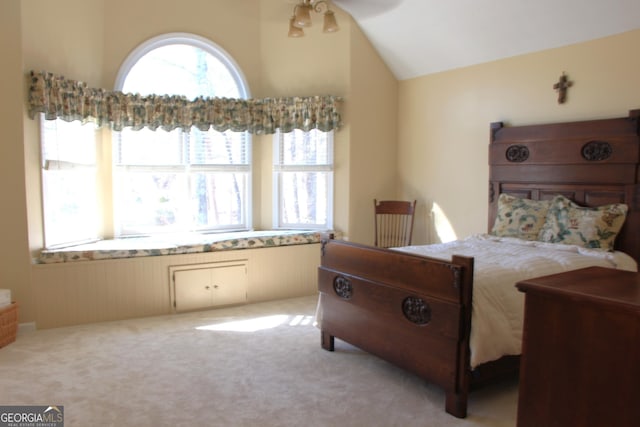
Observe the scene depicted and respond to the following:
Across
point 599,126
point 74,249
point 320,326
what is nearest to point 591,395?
point 320,326

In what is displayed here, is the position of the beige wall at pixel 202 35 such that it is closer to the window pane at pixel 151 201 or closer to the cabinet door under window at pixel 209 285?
the window pane at pixel 151 201

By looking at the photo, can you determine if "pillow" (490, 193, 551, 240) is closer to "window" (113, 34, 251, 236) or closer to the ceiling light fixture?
the ceiling light fixture

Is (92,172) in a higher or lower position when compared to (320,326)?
higher

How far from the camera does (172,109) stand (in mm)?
4383

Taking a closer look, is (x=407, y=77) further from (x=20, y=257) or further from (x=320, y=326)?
(x=20, y=257)

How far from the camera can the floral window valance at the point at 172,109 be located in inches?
145

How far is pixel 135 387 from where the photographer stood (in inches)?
107

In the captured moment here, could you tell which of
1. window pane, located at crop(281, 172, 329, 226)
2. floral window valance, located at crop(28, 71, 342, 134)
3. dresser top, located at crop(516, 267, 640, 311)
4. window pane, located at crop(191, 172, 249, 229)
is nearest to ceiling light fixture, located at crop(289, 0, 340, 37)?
floral window valance, located at crop(28, 71, 342, 134)

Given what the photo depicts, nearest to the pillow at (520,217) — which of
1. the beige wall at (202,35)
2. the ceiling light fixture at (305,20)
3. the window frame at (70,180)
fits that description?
the beige wall at (202,35)

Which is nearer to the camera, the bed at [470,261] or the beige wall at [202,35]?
the bed at [470,261]

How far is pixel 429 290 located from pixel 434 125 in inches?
109

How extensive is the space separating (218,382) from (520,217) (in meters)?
2.64

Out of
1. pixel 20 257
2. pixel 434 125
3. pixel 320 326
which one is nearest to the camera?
pixel 320 326

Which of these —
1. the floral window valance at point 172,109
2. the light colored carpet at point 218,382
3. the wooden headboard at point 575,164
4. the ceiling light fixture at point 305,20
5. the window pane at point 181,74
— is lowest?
the light colored carpet at point 218,382
